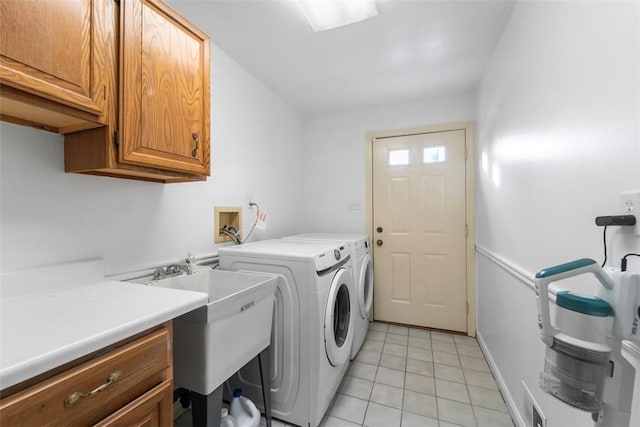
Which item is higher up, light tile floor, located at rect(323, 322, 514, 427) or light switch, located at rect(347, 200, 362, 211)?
light switch, located at rect(347, 200, 362, 211)

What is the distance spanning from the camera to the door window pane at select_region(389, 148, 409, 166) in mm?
2752

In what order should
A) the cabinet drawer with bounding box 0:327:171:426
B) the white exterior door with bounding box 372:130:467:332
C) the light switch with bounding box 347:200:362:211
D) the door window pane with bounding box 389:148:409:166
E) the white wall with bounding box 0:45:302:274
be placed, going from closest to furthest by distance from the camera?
the cabinet drawer with bounding box 0:327:171:426
the white wall with bounding box 0:45:302:274
the white exterior door with bounding box 372:130:467:332
the door window pane with bounding box 389:148:409:166
the light switch with bounding box 347:200:362:211

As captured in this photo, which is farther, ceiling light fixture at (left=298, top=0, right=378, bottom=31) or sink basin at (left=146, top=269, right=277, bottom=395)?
ceiling light fixture at (left=298, top=0, right=378, bottom=31)

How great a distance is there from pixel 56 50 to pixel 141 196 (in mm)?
721

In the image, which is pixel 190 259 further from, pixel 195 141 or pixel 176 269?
pixel 195 141

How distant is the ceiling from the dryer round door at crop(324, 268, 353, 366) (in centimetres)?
155

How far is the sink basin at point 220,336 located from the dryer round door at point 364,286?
95 cm

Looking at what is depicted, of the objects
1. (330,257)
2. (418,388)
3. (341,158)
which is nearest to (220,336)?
(330,257)

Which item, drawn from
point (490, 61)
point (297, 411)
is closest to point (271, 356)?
point (297, 411)


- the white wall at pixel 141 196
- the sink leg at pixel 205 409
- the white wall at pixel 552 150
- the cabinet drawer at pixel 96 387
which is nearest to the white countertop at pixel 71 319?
the cabinet drawer at pixel 96 387

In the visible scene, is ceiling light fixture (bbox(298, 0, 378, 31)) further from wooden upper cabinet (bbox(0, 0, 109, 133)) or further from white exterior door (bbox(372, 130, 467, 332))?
white exterior door (bbox(372, 130, 467, 332))

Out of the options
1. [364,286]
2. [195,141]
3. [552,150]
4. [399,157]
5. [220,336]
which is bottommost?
[364,286]

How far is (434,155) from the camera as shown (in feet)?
8.69

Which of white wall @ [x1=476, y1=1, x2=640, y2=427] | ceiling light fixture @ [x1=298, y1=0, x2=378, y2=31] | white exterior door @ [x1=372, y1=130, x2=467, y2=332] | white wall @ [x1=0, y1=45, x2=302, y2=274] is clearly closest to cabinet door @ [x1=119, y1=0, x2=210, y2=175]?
white wall @ [x1=0, y1=45, x2=302, y2=274]
